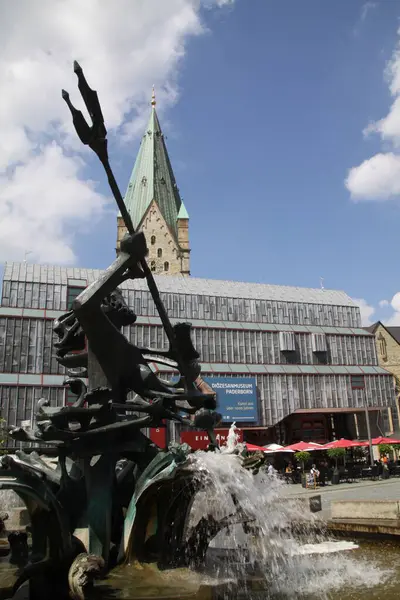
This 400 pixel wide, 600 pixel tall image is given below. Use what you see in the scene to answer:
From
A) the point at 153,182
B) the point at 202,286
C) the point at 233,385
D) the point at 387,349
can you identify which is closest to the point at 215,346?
the point at 233,385

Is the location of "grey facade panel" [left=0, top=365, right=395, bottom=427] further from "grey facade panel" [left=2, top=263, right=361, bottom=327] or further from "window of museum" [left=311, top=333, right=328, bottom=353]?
"grey facade panel" [left=2, top=263, right=361, bottom=327]

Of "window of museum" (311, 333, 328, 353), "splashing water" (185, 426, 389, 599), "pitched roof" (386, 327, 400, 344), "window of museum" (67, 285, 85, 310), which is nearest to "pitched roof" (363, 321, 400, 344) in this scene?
"pitched roof" (386, 327, 400, 344)

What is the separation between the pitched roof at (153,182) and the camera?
3767 inches

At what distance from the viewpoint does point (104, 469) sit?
7.92 metres

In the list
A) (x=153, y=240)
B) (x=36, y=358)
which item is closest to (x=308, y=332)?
(x=36, y=358)

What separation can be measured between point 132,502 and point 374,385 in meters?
52.0

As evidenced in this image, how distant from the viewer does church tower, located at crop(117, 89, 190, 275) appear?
92.2m

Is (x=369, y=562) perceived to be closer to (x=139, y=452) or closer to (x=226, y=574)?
(x=226, y=574)

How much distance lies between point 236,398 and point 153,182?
56.6 metres

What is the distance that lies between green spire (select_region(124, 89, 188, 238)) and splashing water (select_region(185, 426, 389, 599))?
86.9 meters

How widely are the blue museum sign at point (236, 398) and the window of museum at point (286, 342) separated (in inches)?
226

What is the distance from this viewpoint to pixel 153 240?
92.8m

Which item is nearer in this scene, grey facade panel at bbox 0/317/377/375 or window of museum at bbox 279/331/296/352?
grey facade panel at bbox 0/317/377/375

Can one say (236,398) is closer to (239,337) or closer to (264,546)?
(239,337)
